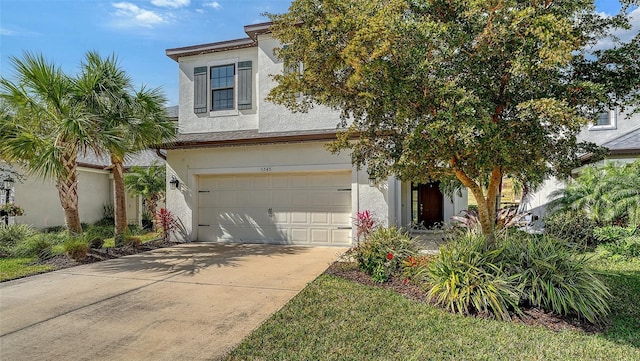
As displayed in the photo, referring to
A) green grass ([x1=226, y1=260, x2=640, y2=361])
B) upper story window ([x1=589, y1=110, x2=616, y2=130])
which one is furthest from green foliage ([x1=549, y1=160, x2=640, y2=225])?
green grass ([x1=226, y1=260, x2=640, y2=361])

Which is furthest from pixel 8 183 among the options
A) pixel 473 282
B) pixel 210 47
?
pixel 473 282

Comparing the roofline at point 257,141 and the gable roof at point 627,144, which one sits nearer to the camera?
the roofline at point 257,141

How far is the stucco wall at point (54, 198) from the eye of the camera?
13.2m

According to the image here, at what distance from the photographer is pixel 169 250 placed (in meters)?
10.1

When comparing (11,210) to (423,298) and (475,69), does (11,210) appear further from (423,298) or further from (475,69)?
(475,69)

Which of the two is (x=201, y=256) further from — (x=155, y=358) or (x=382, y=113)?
(x=382, y=113)

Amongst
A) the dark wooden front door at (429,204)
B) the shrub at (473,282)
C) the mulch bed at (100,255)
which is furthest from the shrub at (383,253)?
the dark wooden front door at (429,204)

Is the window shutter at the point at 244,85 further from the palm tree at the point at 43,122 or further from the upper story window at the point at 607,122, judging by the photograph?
the upper story window at the point at 607,122

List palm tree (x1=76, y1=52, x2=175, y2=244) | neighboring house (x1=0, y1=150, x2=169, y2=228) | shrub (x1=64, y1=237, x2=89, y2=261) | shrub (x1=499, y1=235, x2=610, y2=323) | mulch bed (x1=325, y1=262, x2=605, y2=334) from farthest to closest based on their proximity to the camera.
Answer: neighboring house (x1=0, y1=150, x2=169, y2=228) → palm tree (x1=76, y1=52, x2=175, y2=244) → shrub (x1=64, y1=237, x2=89, y2=261) → shrub (x1=499, y1=235, x2=610, y2=323) → mulch bed (x1=325, y1=262, x2=605, y2=334)

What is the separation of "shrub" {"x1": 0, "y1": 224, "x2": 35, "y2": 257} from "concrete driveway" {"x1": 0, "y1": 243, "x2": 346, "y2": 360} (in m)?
3.29

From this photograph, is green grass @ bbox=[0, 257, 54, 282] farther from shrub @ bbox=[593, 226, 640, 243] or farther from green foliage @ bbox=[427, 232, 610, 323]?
shrub @ bbox=[593, 226, 640, 243]

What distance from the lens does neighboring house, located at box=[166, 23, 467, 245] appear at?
408 inches

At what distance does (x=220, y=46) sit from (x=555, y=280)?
11758 mm

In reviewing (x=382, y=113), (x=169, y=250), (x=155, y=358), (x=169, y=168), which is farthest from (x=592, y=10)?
(x=169, y=168)
